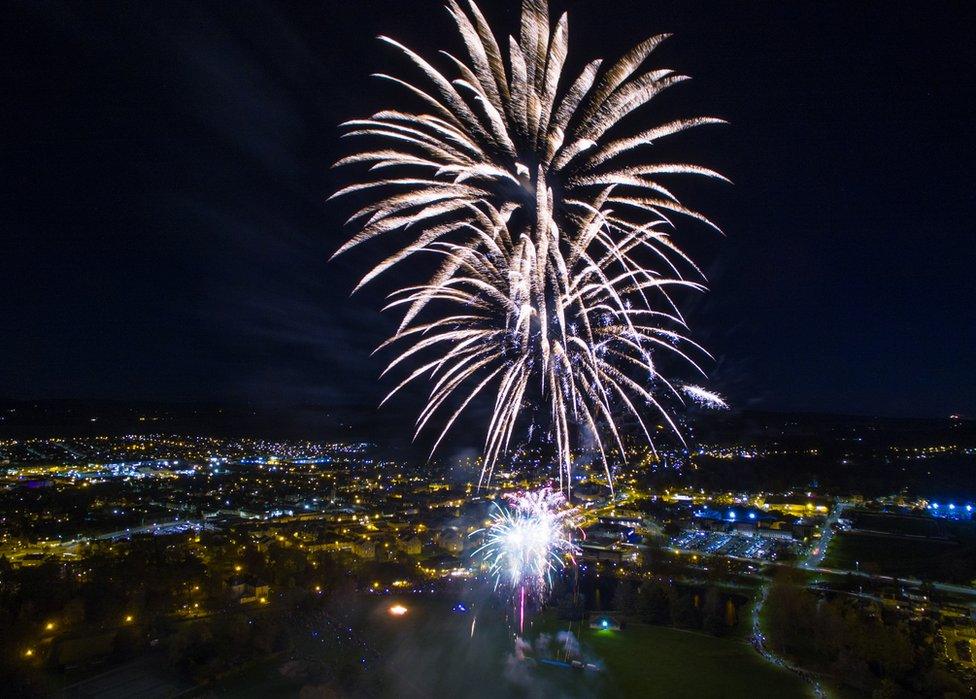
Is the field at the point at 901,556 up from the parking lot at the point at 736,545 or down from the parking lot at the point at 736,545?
up

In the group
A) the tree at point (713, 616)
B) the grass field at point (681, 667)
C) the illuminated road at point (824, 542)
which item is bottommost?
the grass field at point (681, 667)

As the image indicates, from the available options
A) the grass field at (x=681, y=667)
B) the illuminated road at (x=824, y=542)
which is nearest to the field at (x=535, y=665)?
the grass field at (x=681, y=667)

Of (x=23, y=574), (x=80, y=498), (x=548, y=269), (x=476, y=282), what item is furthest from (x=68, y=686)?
(x=80, y=498)

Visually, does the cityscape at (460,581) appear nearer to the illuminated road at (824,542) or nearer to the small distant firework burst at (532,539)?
the illuminated road at (824,542)

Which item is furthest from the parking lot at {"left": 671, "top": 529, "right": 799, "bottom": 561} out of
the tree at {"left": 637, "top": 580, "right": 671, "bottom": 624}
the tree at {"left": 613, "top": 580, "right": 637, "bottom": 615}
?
the tree at {"left": 637, "top": 580, "right": 671, "bottom": 624}

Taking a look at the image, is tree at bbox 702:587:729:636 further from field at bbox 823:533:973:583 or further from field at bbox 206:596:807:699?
field at bbox 823:533:973:583

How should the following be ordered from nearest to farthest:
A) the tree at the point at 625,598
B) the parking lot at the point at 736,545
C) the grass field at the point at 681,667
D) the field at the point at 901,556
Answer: the grass field at the point at 681,667 → the tree at the point at 625,598 → the field at the point at 901,556 → the parking lot at the point at 736,545

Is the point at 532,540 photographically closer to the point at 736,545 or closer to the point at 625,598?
the point at 625,598

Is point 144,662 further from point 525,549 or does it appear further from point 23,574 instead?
point 525,549
